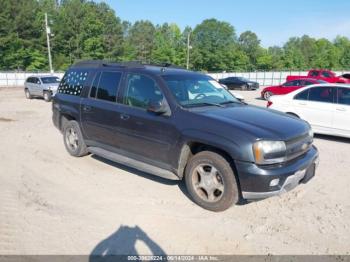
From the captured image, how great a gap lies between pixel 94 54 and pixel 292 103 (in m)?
54.3

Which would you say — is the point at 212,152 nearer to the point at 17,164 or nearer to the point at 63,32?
the point at 17,164

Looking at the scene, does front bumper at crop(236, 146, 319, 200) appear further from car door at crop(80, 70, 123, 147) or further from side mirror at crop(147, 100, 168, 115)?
car door at crop(80, 70, 123, 147)

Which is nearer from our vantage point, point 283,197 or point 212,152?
point 212,152

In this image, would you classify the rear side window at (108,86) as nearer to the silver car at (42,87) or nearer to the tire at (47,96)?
the silver car at (42,87)

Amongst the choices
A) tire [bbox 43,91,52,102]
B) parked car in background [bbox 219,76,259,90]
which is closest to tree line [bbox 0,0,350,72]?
parked car in background [bbox 219,76,259,90]

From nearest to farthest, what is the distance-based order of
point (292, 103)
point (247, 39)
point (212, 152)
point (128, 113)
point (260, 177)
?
point (260, 177) < point (212, 152) < point (128, 113) < point (292, 103) < point (247, 39)

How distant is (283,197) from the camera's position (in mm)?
5094

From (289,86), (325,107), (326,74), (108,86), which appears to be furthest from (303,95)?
(326,74)

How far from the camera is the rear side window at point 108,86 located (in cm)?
582

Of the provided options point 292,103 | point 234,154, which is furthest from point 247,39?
point 234,154

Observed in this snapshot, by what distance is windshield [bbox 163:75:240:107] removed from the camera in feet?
16.8

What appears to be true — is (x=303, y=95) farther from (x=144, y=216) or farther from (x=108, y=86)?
(x=144, y=216)

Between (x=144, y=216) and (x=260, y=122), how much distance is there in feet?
6.68

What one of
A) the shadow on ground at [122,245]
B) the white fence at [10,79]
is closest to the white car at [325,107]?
the shadow on ground at [122,245]
